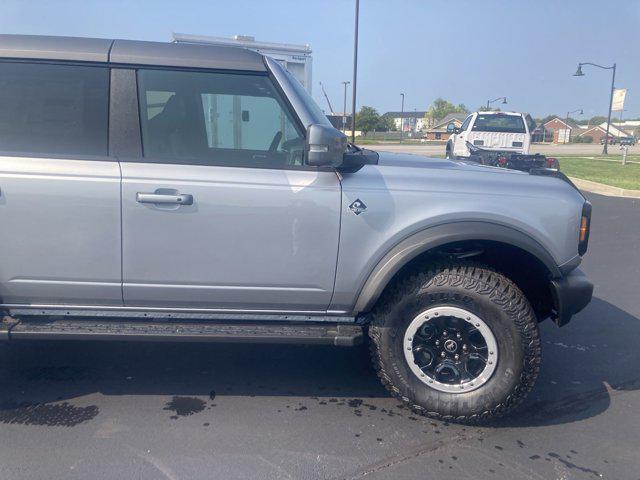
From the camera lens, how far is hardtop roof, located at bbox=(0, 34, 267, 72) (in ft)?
10.3

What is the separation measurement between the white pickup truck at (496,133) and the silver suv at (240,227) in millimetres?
12528

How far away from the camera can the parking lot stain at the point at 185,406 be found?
3350mm

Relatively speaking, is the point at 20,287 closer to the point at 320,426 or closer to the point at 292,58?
the point at 320,426

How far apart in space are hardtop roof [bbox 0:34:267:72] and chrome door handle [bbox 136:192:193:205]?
76cm

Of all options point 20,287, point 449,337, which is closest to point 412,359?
point 449,337

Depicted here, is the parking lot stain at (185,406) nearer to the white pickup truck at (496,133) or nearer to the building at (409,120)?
the white pickup truck at (496,133)

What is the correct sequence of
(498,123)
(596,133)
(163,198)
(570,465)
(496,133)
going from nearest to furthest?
(570,465), (163,198), (496,133), (498,123), (596,133)

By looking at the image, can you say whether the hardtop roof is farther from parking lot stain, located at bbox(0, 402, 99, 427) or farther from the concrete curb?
the concrete curb

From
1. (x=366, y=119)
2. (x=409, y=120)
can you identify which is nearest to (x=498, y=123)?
(x=366, y=119)

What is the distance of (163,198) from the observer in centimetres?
303

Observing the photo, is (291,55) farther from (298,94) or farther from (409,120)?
(409,120)

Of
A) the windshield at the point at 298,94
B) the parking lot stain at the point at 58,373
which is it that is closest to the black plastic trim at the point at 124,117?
the windshield at the point at 298,94

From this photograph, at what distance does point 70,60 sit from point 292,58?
421 centimetres

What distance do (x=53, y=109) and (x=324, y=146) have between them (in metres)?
1.53
